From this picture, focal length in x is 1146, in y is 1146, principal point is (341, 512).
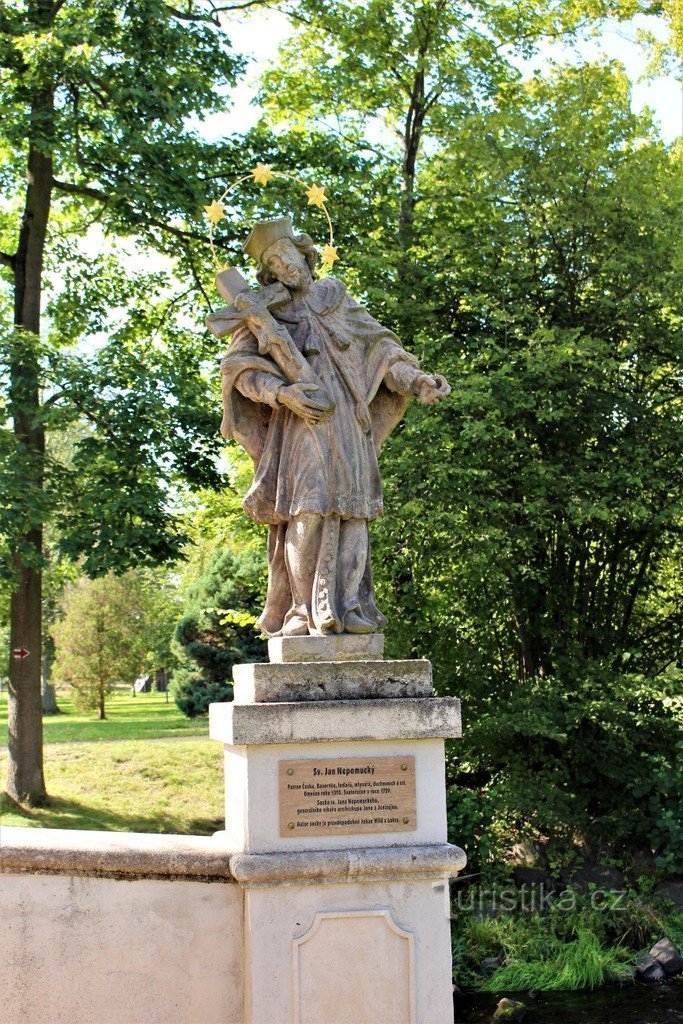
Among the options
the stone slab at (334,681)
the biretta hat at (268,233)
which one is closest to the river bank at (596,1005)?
the stone slab at (334,681)

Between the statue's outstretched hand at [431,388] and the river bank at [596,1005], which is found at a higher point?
the statue's outstretched hand at [431,388]

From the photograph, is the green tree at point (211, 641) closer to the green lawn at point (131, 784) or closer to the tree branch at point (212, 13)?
the green lawn at point (131, 784)

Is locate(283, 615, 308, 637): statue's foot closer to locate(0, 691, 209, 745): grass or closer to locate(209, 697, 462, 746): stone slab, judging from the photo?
locate(209, 697, 462, 746): stone slab

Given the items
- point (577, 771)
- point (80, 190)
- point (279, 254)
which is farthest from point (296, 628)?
point (80, 190)

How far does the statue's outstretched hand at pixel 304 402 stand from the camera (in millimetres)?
5383

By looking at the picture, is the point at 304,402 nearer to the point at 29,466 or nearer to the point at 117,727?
the point at 29,466

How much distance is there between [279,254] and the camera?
5719mm

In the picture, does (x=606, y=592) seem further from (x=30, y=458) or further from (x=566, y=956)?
(x=30, y=458)

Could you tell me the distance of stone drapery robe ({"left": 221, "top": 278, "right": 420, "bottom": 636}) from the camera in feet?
17.8

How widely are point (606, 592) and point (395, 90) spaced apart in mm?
7416

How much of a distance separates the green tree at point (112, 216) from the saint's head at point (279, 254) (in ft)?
24.0

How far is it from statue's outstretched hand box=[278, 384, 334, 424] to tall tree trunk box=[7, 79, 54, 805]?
300 inches

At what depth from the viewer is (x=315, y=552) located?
5.44 meters

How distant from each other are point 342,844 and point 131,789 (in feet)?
35.8
